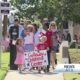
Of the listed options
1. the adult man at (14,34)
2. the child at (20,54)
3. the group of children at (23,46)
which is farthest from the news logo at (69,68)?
the adult man at (14,34)

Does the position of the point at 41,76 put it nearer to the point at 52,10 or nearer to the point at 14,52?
the point at 14,52

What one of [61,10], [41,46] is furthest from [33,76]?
[61,10]

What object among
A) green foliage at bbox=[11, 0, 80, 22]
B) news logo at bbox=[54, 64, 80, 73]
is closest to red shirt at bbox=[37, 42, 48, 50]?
news logo at bbox=[54, 64, 80, 73]

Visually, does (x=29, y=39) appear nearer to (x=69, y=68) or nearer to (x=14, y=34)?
(x=14, y=34)

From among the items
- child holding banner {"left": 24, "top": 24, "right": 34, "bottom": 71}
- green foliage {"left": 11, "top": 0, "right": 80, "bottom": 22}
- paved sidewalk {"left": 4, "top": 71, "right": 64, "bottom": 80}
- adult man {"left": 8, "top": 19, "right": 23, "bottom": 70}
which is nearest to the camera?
paved sidewalk {"left": 4, "top": 71, "right": 64, "bottom": 80}

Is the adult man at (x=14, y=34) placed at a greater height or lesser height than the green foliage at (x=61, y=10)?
lesser

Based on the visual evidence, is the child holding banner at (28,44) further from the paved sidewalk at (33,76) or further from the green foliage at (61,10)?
the green foliage at (61,10)

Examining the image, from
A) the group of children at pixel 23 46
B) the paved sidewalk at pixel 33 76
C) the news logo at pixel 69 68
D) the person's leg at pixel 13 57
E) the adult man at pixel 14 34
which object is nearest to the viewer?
the news logo at pixel 69 68

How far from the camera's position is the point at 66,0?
45375 mm

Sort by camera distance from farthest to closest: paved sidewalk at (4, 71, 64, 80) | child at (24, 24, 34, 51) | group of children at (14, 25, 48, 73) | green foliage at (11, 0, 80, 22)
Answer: green foliage at (11, 0, 80, 22) → child at (24, 24, 34, 51) → group of children at (14, 25, 48, 73) → paved sidewalk at (4, 71, 64, 80)

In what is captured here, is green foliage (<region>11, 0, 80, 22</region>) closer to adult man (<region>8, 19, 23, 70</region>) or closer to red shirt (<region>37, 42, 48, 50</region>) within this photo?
adult man (<region>8, 19, 23, 70</region>)

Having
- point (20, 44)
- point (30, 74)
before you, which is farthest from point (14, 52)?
point (30, 74)

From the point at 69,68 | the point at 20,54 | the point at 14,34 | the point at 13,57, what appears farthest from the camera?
the point at 13,57

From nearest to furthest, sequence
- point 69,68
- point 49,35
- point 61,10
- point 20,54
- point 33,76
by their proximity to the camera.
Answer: point 69,68
point 33,76
point 49,35
point 20,54
point 61,10
